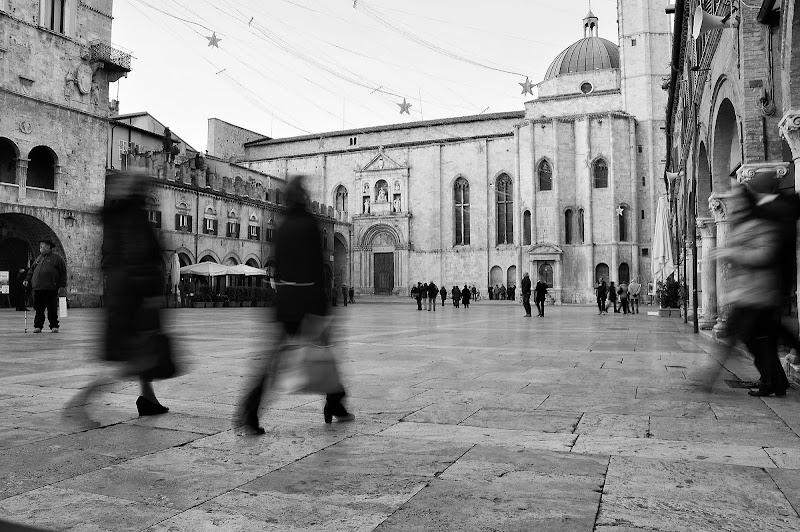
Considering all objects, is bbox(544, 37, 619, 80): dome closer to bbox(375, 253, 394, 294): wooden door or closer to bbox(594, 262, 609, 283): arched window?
bbox(594, 262, 609, 283): arched window

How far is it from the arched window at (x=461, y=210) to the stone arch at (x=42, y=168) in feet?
114

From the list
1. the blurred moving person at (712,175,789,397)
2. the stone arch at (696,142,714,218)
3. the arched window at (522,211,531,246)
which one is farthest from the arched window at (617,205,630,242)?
the blurred moving person at (712,175,789,397)

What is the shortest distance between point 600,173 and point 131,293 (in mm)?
49965

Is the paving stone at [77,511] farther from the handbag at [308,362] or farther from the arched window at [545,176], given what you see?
the arched window at [545,176]

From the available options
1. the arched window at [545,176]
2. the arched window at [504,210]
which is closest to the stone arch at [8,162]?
the arched window at [545,176]

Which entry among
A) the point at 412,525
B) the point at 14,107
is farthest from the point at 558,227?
the point at 412,525

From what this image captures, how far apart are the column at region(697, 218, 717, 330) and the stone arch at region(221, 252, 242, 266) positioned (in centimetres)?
3076

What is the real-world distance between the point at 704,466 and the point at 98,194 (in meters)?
33.0

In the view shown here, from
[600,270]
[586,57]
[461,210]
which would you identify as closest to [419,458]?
[600,270]

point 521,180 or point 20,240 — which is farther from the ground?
point 521,180

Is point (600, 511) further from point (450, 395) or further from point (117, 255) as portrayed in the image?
point (117, 255)

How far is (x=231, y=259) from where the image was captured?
40.6m

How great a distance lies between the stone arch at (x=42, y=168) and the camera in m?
29.6

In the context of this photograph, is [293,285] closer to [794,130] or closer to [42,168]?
[794,130]
